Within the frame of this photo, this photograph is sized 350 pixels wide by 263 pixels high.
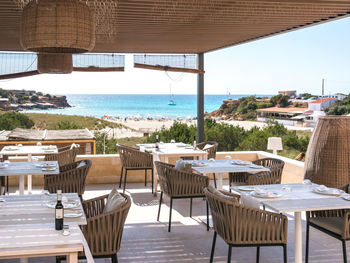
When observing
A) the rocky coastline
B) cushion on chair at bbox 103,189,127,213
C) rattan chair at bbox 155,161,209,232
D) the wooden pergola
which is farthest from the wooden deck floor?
the rocky coastline

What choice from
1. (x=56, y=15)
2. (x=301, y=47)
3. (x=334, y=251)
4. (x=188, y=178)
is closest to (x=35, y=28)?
(x=56, y=15)

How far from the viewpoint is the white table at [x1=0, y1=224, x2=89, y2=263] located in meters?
2.66

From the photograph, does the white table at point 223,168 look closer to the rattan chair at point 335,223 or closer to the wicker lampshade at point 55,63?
the rattan chair at point 335,223

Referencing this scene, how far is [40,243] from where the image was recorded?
8.97ft

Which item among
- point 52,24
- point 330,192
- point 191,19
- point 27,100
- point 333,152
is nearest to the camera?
point 52,24

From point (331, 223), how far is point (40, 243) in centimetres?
259

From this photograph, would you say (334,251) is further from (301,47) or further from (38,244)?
(301,47)

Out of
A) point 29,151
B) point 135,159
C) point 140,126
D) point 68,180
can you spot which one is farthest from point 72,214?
point 140,126

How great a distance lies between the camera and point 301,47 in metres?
45.7

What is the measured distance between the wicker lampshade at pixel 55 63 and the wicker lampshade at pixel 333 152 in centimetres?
324

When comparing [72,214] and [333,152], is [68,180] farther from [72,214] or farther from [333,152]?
[333,152]

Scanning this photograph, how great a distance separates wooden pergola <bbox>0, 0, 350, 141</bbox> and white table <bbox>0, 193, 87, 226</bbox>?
70.7 inches

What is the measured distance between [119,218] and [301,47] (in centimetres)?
4489

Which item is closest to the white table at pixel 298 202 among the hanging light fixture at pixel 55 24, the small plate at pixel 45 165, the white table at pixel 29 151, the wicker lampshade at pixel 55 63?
the hanging light fixture at pixel 55 24
